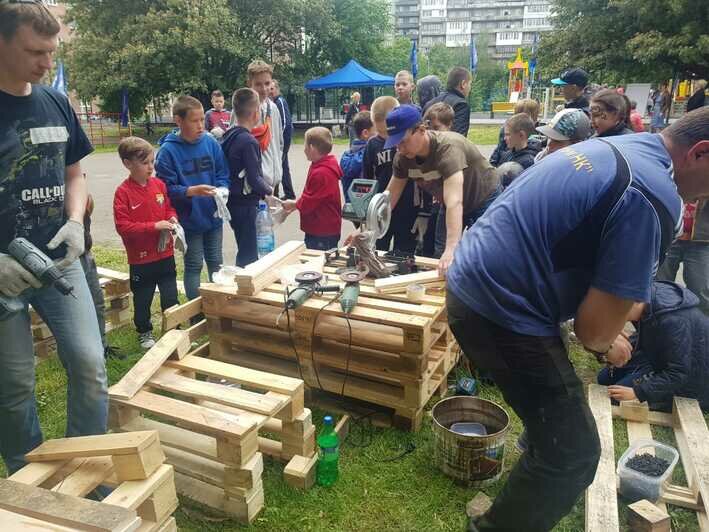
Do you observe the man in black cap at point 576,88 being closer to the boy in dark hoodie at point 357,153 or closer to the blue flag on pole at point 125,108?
the boy in dark hoodie at point 357,153

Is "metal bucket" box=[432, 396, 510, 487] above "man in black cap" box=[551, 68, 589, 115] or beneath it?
beneath

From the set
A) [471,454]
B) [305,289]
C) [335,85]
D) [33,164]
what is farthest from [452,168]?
[335,85]

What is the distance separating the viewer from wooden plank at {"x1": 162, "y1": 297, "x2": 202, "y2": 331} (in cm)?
351

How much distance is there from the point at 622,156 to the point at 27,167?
236cm

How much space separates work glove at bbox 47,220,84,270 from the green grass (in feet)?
4.57

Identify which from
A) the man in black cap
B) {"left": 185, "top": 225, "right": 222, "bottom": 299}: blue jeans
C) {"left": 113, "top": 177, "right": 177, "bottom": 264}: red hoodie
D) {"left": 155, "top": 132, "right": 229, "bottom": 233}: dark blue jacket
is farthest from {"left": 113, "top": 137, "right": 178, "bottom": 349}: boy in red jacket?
the man in black cap

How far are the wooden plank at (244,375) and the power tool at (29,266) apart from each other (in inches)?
38.2

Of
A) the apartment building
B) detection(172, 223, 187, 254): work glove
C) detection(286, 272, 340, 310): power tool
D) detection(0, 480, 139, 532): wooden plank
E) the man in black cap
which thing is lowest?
detection(0, 480, 139, 532): wooden plank

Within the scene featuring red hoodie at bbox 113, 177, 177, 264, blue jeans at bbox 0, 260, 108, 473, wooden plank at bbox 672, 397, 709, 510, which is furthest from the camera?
red hoodie at bbox 113, 177, 177, 264

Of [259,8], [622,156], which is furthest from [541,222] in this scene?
[259,8]

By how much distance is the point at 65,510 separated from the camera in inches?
68.7

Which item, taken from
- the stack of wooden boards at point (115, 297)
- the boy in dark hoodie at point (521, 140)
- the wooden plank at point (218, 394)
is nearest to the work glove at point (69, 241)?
the wooden plank at point (218, 394)

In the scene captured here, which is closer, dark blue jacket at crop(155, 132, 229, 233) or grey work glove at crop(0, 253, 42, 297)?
grey work glove at crop(0, 253, 42, 297)

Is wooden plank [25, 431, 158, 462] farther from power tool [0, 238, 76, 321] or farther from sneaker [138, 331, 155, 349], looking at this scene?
sneaker [138, 331, 155, 349]
